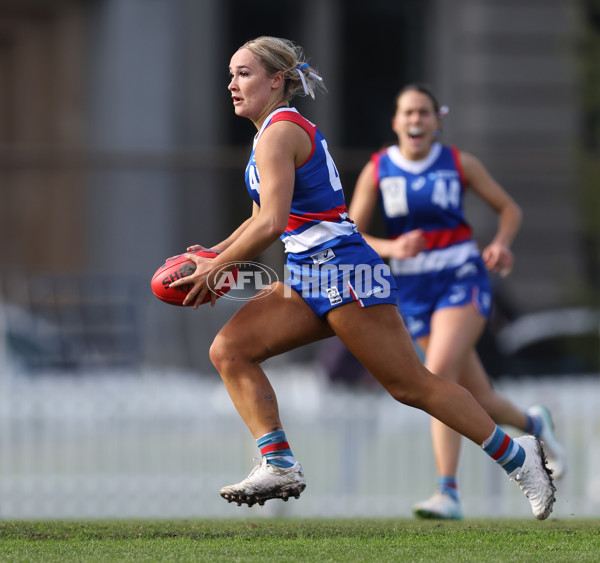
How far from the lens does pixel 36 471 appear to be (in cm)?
1073

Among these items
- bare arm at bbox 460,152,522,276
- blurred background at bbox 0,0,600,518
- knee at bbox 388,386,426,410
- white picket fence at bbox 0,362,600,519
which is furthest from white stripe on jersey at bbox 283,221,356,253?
blurred background at bbox 0,0,600,518

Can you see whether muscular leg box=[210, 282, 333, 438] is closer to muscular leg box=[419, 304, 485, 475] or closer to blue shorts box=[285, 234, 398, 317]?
blue shorts box=[285, 234, 398, 317]

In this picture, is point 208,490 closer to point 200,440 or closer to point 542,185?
point 200,440

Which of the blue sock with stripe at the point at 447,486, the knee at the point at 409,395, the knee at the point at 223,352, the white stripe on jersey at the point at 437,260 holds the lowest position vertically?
the blue sock with stripe at the point at 447,486

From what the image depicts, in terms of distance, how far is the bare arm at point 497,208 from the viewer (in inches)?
244

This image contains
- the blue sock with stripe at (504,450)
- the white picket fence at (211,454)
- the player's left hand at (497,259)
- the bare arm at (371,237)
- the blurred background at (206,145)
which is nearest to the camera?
the blue sock with stripe at (504,450)

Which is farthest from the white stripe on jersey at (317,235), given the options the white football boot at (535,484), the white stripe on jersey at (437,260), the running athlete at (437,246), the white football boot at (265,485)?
the white stripe on jersey at (437,260)

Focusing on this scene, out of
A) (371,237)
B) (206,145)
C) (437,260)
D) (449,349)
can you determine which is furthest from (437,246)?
(206,145)

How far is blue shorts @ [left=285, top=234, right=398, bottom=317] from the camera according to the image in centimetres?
471

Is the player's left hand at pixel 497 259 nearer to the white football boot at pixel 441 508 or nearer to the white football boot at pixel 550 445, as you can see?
the white football boot at pixel 550 445

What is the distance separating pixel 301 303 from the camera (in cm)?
479

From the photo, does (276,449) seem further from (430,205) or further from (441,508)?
(430,205)

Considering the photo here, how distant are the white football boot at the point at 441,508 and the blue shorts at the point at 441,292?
0.86 meters

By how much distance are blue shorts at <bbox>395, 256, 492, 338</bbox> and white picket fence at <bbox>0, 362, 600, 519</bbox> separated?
4.13 m
